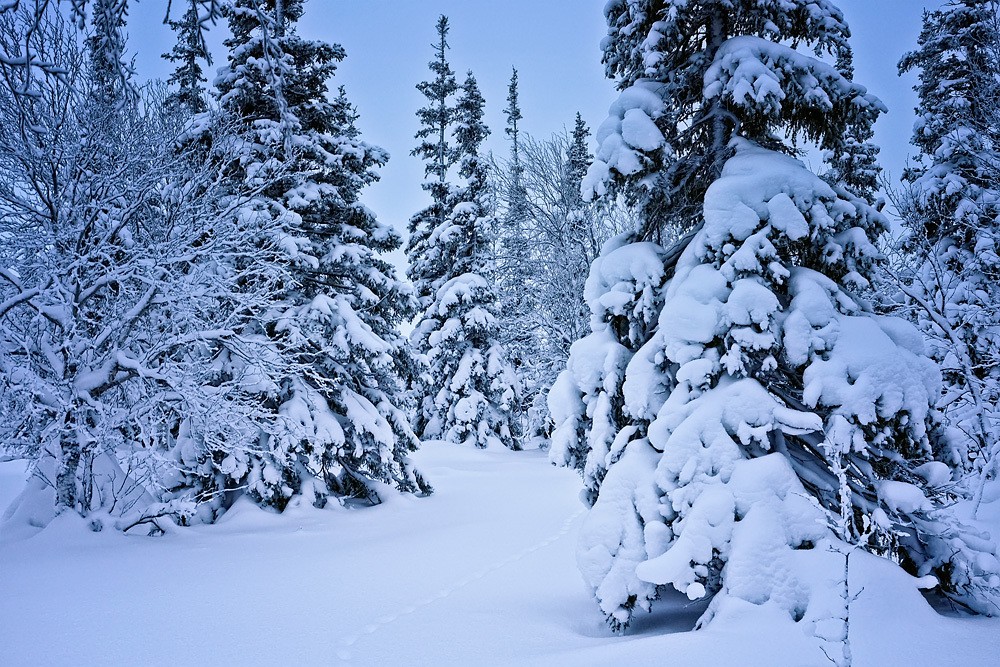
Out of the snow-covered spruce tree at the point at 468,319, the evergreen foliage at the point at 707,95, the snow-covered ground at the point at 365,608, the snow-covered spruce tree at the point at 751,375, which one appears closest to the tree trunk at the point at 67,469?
the snow-covered ground at the point at 365,608

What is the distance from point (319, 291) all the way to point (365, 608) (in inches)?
293

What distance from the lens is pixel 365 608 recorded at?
573cm

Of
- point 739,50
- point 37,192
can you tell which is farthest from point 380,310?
point 739,50

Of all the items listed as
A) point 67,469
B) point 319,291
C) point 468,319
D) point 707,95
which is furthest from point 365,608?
point 468,319

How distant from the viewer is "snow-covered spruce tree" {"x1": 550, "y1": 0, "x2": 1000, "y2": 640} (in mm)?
4297

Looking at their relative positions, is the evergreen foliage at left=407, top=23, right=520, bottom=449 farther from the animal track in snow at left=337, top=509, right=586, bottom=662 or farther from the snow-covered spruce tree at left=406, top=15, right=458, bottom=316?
the animal track in snow at left=337, top=509, right=586, bottom=662

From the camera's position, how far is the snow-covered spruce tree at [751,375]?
430 cm

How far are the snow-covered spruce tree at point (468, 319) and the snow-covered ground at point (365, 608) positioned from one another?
13028 millimetres

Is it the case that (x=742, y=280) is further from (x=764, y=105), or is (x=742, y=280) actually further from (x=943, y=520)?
(x=943, y=520)

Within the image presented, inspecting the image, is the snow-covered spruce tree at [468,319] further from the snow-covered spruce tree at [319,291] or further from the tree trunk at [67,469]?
the tree trunk at [67,469]

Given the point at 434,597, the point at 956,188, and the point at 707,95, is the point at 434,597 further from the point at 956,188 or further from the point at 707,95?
the point at 956,188

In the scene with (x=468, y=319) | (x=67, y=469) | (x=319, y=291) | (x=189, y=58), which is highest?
(x=189, y=58)

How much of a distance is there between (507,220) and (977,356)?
12.5 m

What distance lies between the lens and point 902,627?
12.9ft
